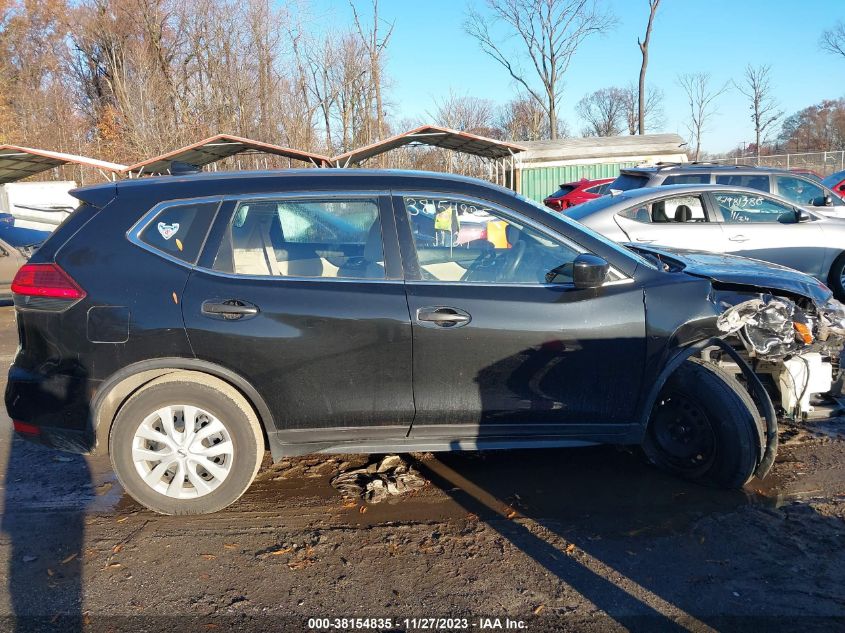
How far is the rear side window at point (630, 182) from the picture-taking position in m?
10.1

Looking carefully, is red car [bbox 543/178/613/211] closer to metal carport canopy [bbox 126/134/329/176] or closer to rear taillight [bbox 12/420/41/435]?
metal carport canopy [bbox 126/134/329/176]

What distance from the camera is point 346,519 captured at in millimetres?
3637

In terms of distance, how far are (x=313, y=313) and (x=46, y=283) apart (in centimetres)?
144

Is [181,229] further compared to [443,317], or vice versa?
[181,229]

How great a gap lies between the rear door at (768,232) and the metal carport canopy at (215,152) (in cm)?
1051

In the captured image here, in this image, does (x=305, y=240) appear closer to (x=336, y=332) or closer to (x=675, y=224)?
(x=336, y=332)

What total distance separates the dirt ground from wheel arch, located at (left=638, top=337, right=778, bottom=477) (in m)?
0.23

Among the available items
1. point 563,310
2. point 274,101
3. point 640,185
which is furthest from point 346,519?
point 274,101

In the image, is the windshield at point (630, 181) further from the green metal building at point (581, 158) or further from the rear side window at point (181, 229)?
the green metal building at point (581, 158)

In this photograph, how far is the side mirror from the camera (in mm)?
3543

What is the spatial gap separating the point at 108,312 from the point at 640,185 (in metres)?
8.47

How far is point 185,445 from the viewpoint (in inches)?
141

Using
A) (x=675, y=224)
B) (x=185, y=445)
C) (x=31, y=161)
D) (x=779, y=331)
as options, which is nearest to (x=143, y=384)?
(x=185, y=445)

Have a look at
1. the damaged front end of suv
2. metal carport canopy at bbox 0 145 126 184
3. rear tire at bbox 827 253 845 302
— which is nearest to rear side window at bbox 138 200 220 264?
the damaged front end of suv
